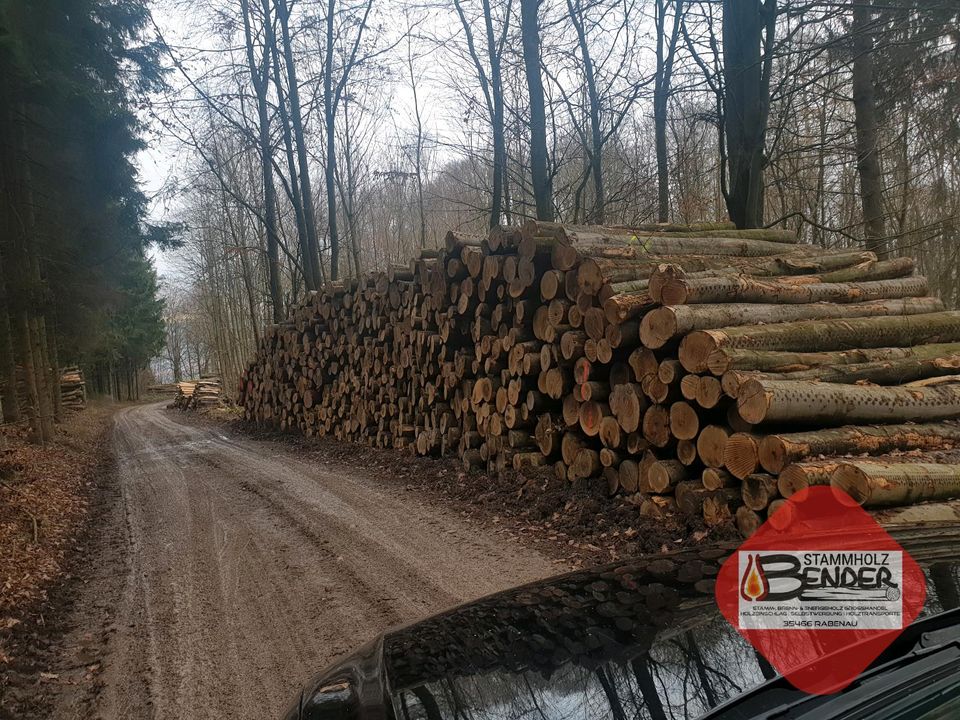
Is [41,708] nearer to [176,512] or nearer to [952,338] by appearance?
[176,512]

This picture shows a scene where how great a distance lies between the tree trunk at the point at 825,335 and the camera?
525 centimetres

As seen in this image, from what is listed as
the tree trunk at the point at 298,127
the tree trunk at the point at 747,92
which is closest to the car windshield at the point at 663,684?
the tree trunk at the point at 747,92

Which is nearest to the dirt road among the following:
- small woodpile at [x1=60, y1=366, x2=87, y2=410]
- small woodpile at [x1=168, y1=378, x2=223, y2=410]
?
small woodpile at [x1=168, y1=378, x2=223, y2=410]

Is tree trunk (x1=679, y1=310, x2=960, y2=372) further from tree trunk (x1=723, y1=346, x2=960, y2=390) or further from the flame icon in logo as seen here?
the flame icon in logo

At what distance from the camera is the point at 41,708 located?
3.51 meters

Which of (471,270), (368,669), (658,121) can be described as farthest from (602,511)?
(658,121)

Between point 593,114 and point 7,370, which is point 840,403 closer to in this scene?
point 593,114

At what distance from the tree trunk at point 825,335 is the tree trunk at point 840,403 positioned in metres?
0.54

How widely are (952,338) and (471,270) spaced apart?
5508mm

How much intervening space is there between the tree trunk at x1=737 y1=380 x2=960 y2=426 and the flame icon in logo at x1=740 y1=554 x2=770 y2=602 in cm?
298

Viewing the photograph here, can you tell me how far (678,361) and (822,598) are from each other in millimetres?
3973

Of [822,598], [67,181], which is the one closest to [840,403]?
[822,598]

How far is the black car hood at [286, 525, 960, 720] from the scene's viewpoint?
155 centimetres

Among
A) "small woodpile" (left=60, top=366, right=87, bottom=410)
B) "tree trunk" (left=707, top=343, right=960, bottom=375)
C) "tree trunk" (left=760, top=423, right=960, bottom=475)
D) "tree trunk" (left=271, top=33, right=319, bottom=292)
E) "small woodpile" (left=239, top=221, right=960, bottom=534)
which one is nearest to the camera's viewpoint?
"tree trunk" (left=760, top=423, right=960, bottom=475)
